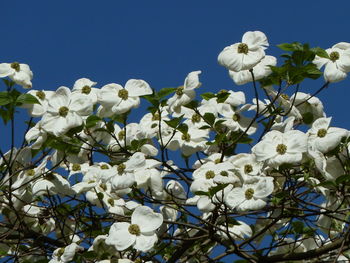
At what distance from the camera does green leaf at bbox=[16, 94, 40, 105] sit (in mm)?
2711

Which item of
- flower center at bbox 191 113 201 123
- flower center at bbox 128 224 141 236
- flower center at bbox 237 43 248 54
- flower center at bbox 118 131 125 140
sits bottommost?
flower center at bbox 128 224 141 236

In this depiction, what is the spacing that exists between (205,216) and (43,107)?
0.81m

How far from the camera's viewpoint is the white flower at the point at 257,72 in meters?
2.75

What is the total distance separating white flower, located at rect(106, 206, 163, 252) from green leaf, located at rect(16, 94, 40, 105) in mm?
542

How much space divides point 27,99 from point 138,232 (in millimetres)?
634

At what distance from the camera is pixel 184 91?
9.80 ft

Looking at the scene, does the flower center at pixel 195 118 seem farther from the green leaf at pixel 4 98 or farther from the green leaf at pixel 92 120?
the green leaf at pixel 4 98

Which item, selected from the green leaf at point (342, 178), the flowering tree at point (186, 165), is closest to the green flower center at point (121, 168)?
the flowering tree at point (186, 165)

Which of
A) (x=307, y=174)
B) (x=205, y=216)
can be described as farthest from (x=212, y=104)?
(x=307, y=174)

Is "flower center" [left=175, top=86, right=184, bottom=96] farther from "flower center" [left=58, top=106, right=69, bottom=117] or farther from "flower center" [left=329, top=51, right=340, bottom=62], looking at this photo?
"flower center" [left=329, top=51, right=340, bottom=62]

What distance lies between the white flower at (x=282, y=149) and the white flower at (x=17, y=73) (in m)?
1.04

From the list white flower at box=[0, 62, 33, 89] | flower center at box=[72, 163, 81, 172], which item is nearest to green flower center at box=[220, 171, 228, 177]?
flower center at box=[72, 163, 81, 172]

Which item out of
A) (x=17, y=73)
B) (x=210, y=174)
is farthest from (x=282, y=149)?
(x=17, y=73)

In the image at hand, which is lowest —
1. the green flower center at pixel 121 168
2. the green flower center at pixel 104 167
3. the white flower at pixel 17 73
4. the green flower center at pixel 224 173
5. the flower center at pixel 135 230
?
the flower center at pixel 135 230
